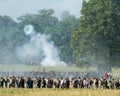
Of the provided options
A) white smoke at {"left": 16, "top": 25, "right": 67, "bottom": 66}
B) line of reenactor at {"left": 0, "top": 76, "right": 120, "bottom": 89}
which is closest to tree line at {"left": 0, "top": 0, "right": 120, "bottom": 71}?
line of reenactor at {"left": 0, "top": 76, "right": 120, "bottom": 89}

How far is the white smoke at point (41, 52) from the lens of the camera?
389 ft

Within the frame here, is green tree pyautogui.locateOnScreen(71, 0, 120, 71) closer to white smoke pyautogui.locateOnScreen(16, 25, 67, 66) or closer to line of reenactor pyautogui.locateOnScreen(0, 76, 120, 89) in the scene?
line of reenactor pyautogui.locateOnScreen(0, 76, 120, 89)

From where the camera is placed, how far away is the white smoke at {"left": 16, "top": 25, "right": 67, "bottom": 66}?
118 meters

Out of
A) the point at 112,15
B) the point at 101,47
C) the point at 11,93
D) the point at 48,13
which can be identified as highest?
the point at 48,13

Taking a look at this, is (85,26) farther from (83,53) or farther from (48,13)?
(48,13)

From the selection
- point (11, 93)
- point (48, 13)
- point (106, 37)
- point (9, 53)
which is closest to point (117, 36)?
point (106, 37)

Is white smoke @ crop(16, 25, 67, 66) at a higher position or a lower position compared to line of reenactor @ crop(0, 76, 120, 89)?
higher

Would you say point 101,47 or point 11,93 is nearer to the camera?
point 11,93

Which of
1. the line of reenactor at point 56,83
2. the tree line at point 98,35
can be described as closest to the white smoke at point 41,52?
the tree line at point 98,35

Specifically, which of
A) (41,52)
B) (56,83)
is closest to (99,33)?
(56,83)

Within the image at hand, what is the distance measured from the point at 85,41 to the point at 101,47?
2619 millimetres

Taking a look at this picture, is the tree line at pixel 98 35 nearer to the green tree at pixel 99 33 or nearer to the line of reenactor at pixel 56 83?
the green tree at pixel 99 33

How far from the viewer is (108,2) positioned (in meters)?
82.8

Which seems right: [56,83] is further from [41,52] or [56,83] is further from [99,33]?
[41,52]
